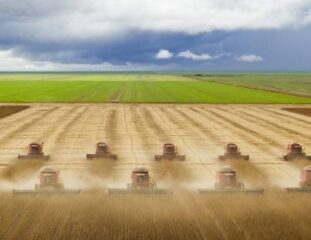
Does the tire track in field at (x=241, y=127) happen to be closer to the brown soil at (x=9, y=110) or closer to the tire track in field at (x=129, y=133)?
the tire track in field at (x=129, y=133)

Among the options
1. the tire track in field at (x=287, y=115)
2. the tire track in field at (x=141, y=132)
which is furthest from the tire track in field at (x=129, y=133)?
the tire track in field at (x=287, y=115)

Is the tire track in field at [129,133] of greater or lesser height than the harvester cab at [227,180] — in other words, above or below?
below

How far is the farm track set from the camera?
18922 mm

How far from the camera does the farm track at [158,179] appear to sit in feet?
62.1

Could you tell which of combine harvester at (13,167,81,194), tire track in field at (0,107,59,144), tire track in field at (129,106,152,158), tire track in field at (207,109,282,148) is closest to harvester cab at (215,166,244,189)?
combine harvester at (13,167,81,194)

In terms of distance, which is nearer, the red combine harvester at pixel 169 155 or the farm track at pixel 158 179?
the farm track at pixel 158 179

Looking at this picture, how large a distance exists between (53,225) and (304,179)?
13739 mm

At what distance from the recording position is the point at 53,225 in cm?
1914

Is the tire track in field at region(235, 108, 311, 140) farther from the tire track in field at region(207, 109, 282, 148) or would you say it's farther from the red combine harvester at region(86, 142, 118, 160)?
the red combine harvester at region(86, 142, 118, 160)

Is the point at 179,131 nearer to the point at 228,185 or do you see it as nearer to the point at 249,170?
the point at 249,170

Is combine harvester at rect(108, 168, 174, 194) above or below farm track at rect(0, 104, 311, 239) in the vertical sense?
above

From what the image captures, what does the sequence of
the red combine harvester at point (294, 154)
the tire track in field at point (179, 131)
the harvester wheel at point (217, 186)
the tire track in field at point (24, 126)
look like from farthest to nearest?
the tire track in field at point (24, 126), the red combine harvester at point (294, 154), the tire track in field at point (179, 131), the harvester wheel at point (217, 186)

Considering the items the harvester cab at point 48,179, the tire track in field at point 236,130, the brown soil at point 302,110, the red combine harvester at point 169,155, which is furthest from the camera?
the brown soil at point 302,110

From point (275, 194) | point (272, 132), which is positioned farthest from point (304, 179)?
point (272, 132)
